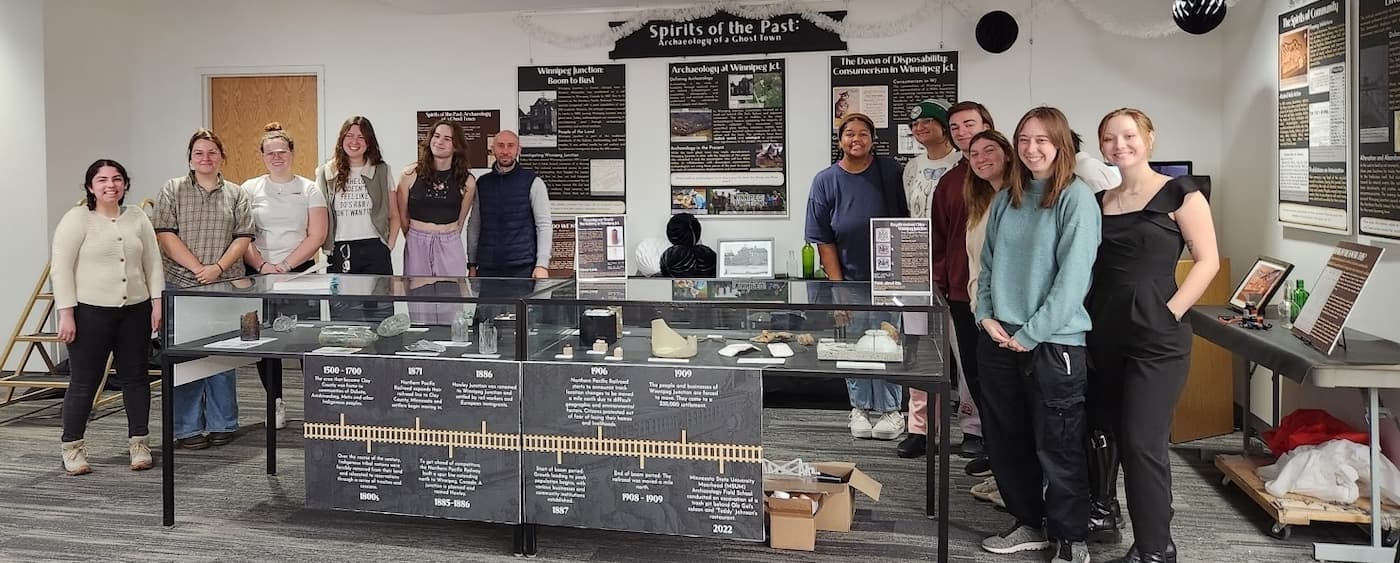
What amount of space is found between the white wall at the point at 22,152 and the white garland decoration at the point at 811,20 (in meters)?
2.97

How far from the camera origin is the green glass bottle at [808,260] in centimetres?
619

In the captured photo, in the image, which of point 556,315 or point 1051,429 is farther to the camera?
point 556,315

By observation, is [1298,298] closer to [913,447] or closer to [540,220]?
[913,447]

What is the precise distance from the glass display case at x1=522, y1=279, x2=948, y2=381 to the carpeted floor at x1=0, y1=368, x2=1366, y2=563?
0.71m

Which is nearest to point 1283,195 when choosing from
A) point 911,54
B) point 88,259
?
point 911,54

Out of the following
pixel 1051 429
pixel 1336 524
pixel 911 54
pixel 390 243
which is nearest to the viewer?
pixel 1051 429

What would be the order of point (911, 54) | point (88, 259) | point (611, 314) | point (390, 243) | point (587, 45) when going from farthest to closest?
point (587, 45)
point (911, 54)
point (390, 243)
point (88, 259)
point (611, 314)

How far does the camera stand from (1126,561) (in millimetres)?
3260

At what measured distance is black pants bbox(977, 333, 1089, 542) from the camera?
3154mm

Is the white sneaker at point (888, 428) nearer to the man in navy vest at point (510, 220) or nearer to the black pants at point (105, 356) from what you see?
the man in navy vest at point (510, 220)

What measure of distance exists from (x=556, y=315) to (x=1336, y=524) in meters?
2.97

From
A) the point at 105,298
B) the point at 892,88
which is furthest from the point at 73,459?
the point at 892,88

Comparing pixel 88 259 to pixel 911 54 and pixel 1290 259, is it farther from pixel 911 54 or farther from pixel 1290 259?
pixel 1290 259

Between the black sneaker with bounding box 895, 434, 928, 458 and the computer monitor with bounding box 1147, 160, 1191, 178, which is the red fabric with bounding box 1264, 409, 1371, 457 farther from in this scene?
the computer monitor with bounding box 1147, 160, 1191, 178
